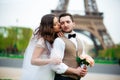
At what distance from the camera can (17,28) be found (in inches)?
218

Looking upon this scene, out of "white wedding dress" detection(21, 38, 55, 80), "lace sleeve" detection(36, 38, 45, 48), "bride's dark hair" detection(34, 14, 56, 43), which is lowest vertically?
"white wedding dress" detection(21, 38, 55, 80)

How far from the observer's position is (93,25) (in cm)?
591

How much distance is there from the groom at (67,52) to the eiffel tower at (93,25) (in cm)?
432

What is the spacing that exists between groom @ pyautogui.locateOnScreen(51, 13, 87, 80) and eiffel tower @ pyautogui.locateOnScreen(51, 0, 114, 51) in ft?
14.2

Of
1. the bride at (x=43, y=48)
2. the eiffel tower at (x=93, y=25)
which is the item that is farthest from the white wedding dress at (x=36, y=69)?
the eiffel tower at (x=93, y=25)

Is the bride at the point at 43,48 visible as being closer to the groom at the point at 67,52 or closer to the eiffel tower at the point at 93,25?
the groom at the point at 67,52

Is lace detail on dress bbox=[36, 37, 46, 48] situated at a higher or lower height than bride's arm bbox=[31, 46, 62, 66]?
higher

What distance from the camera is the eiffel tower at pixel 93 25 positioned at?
5.66m

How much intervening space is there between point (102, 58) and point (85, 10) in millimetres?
967

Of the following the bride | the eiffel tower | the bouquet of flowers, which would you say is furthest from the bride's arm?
the eiffel tower

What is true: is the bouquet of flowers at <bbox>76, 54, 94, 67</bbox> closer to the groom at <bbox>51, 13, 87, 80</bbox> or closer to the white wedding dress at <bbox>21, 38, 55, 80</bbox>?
the groom at <bbox>51, 13, 87, 80</bbox>

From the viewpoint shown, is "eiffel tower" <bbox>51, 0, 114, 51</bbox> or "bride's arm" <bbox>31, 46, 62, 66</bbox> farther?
"eiffel tower" <bbox>51, 0, 114, 51</bbox>

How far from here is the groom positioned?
123 centimetres

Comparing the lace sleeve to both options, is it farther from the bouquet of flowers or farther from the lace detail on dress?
the bouquet of flowers
